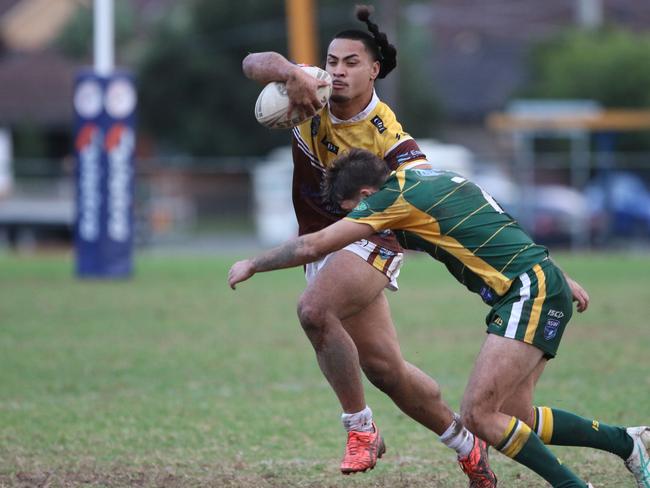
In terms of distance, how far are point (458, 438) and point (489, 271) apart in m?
1.09

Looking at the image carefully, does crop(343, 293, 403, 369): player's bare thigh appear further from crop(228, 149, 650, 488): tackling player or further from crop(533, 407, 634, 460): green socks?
crop(533, 407, 634, 460): green socks

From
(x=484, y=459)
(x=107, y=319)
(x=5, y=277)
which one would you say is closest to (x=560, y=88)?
(x=5, y=277)

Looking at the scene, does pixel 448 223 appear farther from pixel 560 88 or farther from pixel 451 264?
pixel 560 88

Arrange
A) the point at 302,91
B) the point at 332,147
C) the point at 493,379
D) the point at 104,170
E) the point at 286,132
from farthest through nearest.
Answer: the point at 286,132 → the point at 104,170 → the point at 332,147 → the point at 302,91 → the point at 493,379

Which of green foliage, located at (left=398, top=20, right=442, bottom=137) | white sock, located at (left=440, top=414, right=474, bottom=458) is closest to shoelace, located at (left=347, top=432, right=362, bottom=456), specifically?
white sock, located at (left=440, top=414, right=474, bottom=458)

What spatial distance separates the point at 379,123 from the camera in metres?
6.02

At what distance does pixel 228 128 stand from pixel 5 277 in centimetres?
2019

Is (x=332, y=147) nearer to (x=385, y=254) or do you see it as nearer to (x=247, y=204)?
(x=385, y=254)

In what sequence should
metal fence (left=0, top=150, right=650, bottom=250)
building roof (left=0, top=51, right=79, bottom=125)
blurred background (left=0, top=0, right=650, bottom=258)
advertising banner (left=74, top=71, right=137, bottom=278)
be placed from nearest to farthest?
advertising banner (left=74, top=71, right=137, bottom=278)
metal fence (left=0, top=150, right=650, bottom=250)
blurred background (left=0, top=0, right=650, bottom=258)
building roof (left=0, top=51, right=79, bottom=125)

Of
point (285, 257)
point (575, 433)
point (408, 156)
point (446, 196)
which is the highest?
point (408, 156)

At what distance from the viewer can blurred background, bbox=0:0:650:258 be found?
2630cm

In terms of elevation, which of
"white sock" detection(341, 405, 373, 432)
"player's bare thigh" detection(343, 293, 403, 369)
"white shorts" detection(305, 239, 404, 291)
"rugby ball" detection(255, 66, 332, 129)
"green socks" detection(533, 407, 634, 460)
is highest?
"rugby ball" detection(255, 66, 332, 129)

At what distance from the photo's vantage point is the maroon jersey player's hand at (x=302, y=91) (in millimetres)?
5586

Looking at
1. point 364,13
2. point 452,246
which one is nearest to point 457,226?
point 452,246
